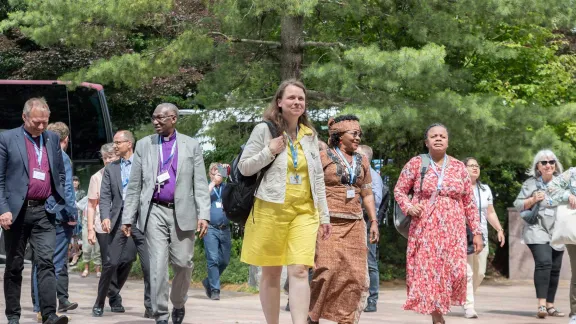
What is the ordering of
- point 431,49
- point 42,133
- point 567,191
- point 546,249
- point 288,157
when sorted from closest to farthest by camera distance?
point 288,157, point 42,133, point 567,191, point 546,249, point 431,49

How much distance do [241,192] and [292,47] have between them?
812 centimetres

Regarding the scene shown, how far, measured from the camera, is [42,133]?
9195 millimetres

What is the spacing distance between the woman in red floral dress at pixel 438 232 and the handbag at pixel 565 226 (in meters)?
1.58

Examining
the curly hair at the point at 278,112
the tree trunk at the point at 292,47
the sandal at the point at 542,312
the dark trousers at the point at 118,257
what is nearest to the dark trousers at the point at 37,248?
the dark trousers at the point at 118,257

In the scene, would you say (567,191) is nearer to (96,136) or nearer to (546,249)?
(546,249)

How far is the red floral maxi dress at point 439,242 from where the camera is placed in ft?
29.9

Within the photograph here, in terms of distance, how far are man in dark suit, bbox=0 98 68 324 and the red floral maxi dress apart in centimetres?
295

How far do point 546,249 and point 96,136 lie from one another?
48.4ft

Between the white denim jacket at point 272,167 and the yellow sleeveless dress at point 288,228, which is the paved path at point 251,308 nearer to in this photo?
the yellow sleeveless dress at point 288,228

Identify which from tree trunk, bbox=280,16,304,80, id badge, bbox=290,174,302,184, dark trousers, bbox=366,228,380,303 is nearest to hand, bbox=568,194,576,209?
dark trousers, bbox=366,228,380,303

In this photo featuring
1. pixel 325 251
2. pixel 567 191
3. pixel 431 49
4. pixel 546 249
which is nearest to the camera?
pixel 325 251

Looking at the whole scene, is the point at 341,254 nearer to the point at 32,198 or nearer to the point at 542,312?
the point at 32,198

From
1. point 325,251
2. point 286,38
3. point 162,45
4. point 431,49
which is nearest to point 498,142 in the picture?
point 431,49

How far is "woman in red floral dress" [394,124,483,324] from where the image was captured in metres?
9.12
